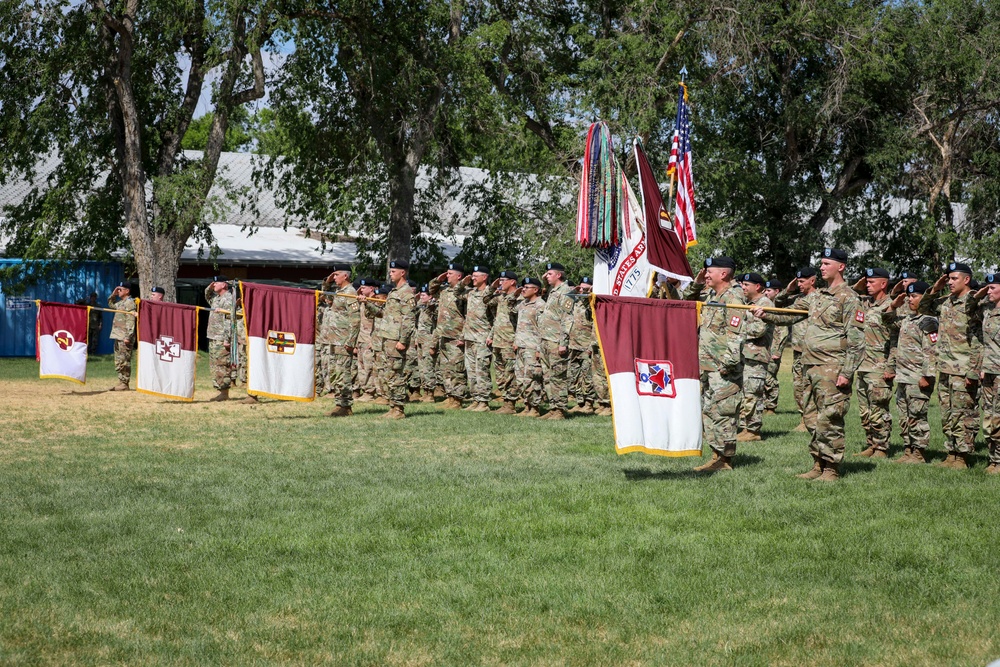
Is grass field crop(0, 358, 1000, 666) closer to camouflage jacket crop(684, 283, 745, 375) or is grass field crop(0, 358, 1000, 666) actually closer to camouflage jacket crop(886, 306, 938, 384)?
camouflage jacket crop(684, 283, 745, 375)

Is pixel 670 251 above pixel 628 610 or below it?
above

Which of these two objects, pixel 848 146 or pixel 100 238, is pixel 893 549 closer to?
pixel 100 238

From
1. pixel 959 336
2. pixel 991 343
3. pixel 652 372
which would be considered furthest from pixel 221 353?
pixel 991 343

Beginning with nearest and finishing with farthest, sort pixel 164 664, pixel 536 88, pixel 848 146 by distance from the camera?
pixel 164 664, pixel 536 88, pixel 848 146

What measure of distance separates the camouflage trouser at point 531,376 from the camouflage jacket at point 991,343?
658cm

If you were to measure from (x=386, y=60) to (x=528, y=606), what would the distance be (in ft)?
72.3

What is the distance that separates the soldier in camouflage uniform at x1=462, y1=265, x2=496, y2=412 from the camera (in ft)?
55.1

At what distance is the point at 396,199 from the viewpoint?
94.1 feet

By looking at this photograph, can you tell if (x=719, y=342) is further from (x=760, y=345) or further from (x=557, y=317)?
(x=557, y=317)

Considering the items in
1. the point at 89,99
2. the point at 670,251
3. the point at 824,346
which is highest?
the point at 89,99

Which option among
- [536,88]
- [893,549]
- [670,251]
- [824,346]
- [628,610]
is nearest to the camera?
[628,610]

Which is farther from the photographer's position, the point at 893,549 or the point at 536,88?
the point at 536,88

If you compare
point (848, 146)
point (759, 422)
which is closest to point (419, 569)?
point (759, 422)

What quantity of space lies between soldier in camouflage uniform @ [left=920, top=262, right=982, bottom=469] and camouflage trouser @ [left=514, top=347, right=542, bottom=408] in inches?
233
